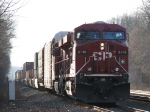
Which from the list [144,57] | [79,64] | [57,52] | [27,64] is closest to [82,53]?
[79,64]

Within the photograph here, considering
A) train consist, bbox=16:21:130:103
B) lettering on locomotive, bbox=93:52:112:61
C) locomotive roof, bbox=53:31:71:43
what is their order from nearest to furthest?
train consist, bbox=16:21:130:103 < lettering on locomotive, bbox=93:52:112:61 < locomotive roof, bbox=53:31:71:43

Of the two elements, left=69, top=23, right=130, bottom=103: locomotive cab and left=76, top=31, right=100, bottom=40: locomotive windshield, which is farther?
left=76, top=31, right=100, bottom=40: locomotive windshield

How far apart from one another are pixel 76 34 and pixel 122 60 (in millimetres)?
2559

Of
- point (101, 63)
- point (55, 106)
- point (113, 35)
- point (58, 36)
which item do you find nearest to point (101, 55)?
point (101, 63)

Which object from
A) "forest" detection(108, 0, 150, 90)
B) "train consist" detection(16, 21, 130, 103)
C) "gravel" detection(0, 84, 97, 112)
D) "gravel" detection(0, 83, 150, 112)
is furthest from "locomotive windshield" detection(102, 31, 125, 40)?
"forest" detection(108, 0, 150, 90)

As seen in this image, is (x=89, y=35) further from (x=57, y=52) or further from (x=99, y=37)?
(x=57, y=52)

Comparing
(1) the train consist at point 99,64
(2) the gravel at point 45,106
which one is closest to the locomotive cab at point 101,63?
(1) the train consist at point 99,64

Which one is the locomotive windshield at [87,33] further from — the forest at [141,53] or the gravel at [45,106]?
the forest at [141,53]

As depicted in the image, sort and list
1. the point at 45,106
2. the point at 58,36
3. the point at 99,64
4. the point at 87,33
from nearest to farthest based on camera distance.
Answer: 1. the point at 99,64
2. the point at 45,106
3. the point at 87,33
4. the point at 58,36

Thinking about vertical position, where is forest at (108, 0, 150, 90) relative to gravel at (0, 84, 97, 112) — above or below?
above

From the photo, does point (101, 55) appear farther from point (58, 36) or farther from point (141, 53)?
point (141, 53)

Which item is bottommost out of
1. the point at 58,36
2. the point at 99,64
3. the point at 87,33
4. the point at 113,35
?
the point at 99,64

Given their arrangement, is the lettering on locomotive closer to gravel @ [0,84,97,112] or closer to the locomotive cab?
the locomotive cab

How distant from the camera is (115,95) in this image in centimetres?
1659
